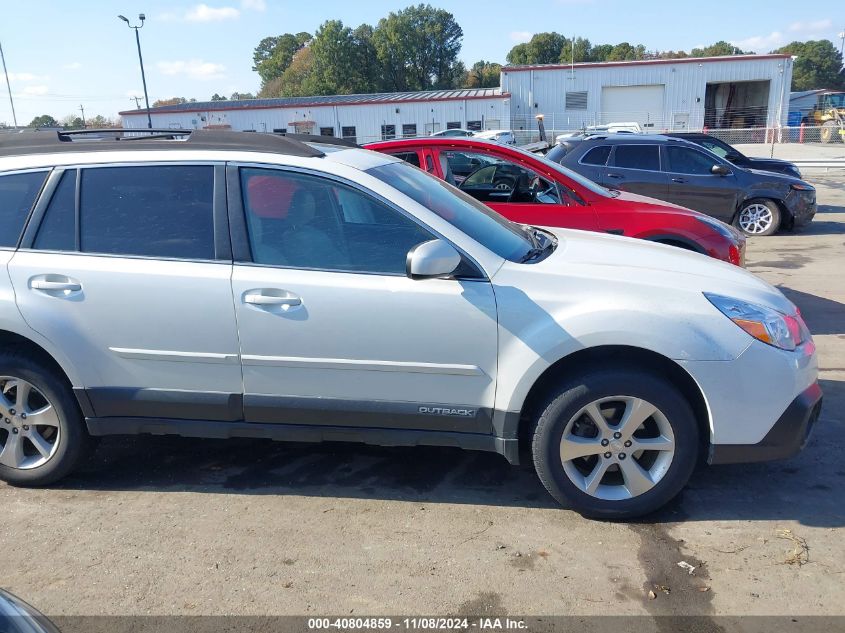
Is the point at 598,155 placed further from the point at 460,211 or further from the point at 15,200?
the point at 15,200

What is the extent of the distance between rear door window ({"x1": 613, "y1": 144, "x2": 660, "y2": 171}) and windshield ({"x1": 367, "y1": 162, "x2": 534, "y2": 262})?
7.13 m

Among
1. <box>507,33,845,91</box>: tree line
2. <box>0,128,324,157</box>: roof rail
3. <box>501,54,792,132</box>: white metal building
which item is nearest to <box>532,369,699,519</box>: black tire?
<box>0,128,324,157</box>: roof rail

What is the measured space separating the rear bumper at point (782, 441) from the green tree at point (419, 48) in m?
81.7

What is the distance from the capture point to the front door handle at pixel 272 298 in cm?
338

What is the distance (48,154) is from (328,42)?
77.1 m

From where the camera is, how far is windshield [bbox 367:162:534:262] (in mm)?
3587

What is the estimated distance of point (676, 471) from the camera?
10.9 feet

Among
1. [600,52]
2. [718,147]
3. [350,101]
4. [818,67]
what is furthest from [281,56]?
[718,147]

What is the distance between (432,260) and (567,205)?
340 cm

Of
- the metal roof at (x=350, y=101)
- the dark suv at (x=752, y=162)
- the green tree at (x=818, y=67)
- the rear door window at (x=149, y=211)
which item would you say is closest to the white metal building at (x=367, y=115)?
the metal roof at (x=350, y=101)

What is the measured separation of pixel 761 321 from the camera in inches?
129

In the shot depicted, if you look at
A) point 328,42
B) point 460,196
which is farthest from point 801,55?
point 460,196

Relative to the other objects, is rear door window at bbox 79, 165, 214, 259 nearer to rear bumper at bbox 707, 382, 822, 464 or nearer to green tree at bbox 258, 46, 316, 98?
rear bumper at bbox 707, 382, 822, 464

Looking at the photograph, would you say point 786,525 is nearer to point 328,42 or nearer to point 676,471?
point 676,471
